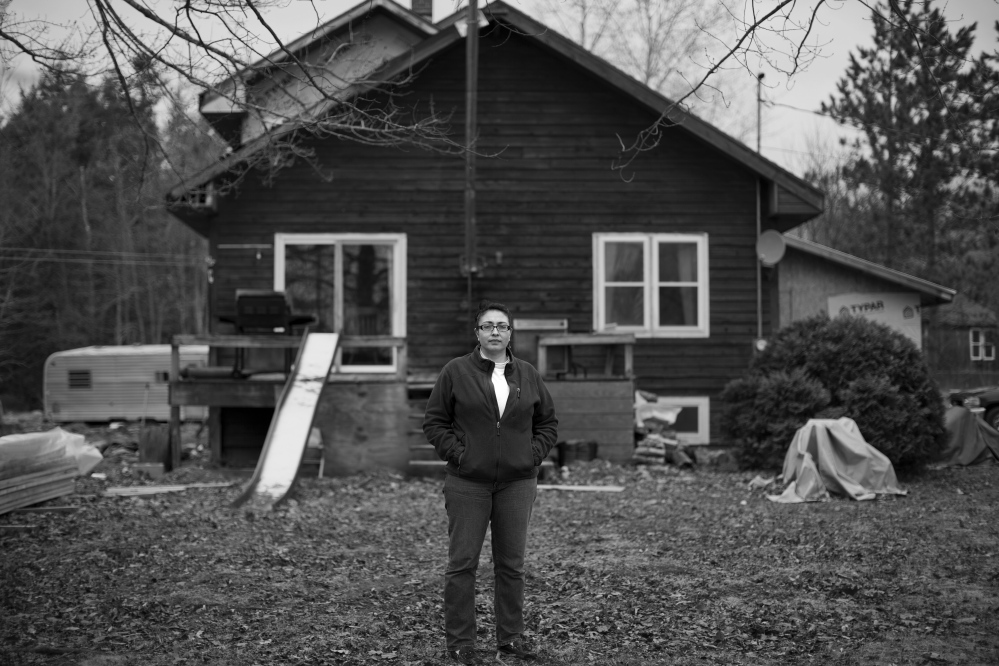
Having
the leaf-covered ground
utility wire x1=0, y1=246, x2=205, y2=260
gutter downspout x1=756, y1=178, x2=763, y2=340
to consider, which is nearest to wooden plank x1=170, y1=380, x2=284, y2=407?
the leaf-covered ground

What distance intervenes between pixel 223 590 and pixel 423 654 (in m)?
1.99

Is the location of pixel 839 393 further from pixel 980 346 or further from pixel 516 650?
pixel 980 346

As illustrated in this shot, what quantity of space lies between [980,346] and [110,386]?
3846 centimetres

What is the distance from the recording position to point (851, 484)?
1046 centimetres

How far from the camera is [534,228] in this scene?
16.0m

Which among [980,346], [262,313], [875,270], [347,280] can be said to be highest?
[875,270]

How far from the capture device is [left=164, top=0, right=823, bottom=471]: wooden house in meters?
15.7

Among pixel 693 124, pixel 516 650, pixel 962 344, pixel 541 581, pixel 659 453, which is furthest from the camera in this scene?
pixel 962 344

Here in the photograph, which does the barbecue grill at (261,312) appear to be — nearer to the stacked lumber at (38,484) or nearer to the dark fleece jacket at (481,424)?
the stacked lumber at (38,484)

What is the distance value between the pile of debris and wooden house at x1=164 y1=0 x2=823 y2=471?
1320mm

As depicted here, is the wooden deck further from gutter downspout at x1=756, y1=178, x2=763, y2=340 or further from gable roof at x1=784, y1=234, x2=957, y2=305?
gable roof at x1=784, y1=234, x2=957, y2=305

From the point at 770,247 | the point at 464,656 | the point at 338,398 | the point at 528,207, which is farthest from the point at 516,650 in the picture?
the point at 770,247

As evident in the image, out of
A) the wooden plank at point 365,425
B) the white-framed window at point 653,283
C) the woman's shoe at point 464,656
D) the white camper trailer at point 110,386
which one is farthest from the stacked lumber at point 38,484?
the white camper trailer at point 110,386

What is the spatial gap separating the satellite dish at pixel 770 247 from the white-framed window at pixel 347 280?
5400 mm
